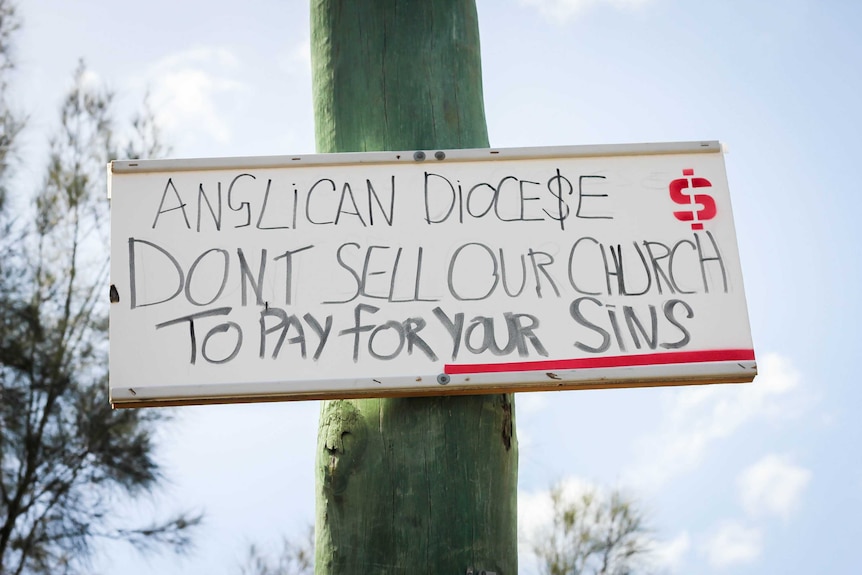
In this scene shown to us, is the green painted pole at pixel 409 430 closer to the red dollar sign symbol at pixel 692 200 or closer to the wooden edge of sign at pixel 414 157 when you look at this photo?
the wooden edge of sign at pixel 414 157

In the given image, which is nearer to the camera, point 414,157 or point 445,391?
point 445,391

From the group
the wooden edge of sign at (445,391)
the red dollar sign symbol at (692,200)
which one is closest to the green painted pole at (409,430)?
the wooden edge of sign at (445,391)

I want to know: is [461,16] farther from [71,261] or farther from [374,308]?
[71,261]

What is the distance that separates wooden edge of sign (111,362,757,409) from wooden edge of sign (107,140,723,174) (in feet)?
1.24

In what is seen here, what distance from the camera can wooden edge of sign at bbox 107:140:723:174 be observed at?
1.51 m

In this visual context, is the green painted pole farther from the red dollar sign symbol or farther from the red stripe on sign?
the red dollar sign symbol

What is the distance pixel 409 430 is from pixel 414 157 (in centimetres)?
44

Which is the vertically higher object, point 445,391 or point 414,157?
point 414,157

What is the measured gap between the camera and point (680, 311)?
57.6 inches

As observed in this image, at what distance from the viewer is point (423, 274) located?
1.47 meters

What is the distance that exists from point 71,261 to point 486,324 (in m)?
7.31

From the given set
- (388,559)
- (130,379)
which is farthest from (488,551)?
(130,379)

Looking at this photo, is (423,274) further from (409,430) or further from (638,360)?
(638,360)

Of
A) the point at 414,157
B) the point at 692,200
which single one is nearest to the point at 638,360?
the point at 692,200
